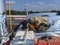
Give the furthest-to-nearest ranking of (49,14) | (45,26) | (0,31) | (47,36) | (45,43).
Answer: (49,14) → (45,26) → (0,31) → (47,36) → (45,43)

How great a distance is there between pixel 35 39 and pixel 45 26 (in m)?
0.82

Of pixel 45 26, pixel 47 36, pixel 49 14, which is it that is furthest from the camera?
pixel 49 14

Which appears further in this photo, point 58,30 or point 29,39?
point 58,30

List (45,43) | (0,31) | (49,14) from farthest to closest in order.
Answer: (49,14)
(0,31)
(45,43)

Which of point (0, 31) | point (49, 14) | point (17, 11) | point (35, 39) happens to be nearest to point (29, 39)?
point (35, 39)

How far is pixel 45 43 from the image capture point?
291 centimetres

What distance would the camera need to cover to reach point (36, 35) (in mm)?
3281

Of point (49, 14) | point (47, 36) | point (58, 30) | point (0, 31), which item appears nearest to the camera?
point (47, 36)

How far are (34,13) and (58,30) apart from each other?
1.03 metres

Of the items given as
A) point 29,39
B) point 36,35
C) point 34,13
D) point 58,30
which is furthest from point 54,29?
point 34,13

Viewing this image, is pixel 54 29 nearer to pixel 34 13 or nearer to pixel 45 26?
pixel 45 26

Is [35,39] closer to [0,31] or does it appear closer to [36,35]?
[36,35]

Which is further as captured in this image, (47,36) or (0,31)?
(0,31)

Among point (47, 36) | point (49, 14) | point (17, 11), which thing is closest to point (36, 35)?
point (47, 36)
